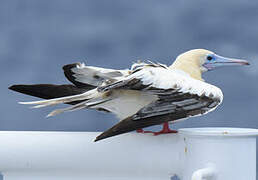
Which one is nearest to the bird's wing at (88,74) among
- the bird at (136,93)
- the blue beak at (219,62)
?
the bird at (136,93)

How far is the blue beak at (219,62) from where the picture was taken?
136 centimetres

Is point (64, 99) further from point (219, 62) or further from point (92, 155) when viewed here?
point (219, 62)

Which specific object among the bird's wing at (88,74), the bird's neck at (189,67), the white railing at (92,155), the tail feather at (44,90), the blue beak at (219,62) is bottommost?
the white railing at (92,155)

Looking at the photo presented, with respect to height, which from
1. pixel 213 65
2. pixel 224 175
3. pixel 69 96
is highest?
pixel 213 65

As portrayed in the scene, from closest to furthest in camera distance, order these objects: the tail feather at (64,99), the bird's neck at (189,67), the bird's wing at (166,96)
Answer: the bird's wing at (166,96)
the tail feather at (64,99)
the bird's neck at (189,67)

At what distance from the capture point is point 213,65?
1368mm

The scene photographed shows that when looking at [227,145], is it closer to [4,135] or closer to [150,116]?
[150,116]

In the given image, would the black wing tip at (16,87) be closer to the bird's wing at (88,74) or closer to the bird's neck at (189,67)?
the bird's wing at (88,74)

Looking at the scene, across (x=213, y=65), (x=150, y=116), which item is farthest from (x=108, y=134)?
(x=213, y=65)

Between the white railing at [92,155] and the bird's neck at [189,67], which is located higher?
the bird's neck at [189,67]

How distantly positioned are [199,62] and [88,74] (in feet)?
1.15

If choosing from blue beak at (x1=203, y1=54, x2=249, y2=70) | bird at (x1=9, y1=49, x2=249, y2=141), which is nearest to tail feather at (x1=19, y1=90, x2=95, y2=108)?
bird at (x1=9, y1=49, x2=249, y2=141)

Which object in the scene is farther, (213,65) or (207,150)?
(213,65)

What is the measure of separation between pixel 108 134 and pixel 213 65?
56cm
